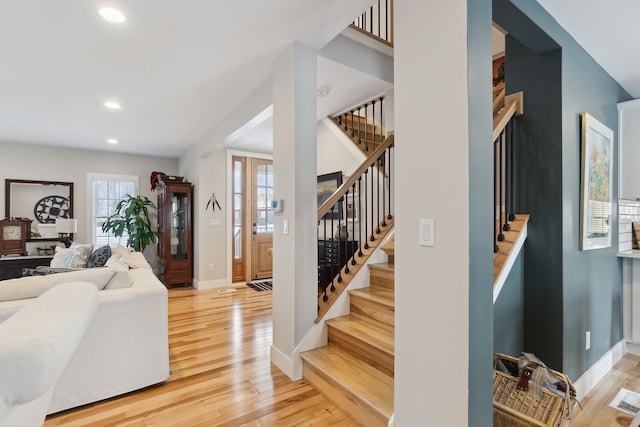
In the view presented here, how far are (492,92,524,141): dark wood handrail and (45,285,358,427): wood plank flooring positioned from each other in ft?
6.70

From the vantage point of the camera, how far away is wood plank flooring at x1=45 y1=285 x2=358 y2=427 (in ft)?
6.36

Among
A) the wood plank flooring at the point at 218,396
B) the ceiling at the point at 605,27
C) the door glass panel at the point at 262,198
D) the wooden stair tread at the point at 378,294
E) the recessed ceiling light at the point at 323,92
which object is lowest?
the wood plank flooring at the point at 218,396

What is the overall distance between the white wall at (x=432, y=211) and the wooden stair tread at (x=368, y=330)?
66 centimetres

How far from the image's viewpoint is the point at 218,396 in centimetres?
219

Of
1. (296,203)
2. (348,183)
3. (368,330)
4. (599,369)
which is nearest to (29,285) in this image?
(296,203)

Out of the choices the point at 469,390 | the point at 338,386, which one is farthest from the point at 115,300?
the point at 469,390

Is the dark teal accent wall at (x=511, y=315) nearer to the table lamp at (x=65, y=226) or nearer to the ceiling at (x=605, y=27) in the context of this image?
the ceiling at (x=605, y=27)

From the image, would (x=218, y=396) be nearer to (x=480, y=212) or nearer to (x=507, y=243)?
(x=480, y=212)

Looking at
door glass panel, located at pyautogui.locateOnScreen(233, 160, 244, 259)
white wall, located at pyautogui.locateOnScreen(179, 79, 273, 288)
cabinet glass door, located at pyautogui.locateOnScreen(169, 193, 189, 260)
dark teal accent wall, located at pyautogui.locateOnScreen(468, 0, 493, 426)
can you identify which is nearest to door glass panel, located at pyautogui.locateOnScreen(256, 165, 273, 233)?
door glass panel, located at pyautogui.locateOnScreen(233, 160, 244, 259)

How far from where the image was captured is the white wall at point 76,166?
529cm

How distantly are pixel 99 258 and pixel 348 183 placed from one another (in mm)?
3009

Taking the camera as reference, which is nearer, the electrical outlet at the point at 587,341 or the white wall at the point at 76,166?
the electrical outlet at the point at 587,341

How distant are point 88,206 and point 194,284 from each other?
8.11 ft

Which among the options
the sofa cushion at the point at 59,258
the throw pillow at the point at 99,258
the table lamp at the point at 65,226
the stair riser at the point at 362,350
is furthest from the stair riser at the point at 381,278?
the table lamp at the point at 65,226
